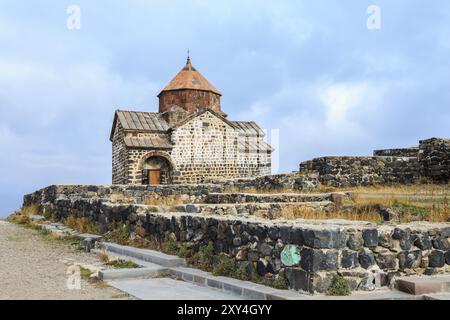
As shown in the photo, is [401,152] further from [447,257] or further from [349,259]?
[349,259]

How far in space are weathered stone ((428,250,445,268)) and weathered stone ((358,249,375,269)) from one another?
104 cm

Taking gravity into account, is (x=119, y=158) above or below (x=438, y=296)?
above

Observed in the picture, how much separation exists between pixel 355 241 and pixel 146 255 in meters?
4.19

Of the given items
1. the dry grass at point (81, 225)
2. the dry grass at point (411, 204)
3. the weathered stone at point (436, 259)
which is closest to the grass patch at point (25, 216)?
the dry grass at point (81, 225)

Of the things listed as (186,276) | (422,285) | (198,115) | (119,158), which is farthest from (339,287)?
(119,158)

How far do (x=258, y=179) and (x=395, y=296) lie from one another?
15.1m

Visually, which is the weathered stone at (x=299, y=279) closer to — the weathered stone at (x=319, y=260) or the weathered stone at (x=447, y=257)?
the weathered stone at (x=319, y=260)

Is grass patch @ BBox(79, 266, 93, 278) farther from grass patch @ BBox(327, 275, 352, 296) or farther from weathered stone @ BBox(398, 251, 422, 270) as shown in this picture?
weathered stone @ BBox(398, 251, 422, 270)

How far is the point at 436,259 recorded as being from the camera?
6.84 m

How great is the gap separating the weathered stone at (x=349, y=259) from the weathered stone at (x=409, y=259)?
0.75 m

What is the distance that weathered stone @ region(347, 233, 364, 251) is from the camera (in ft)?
20.3

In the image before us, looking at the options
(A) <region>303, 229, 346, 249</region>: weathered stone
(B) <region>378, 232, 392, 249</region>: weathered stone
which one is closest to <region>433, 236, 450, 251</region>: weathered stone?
(B) <region>378, 232, 392, 249</region>: weathered stone
